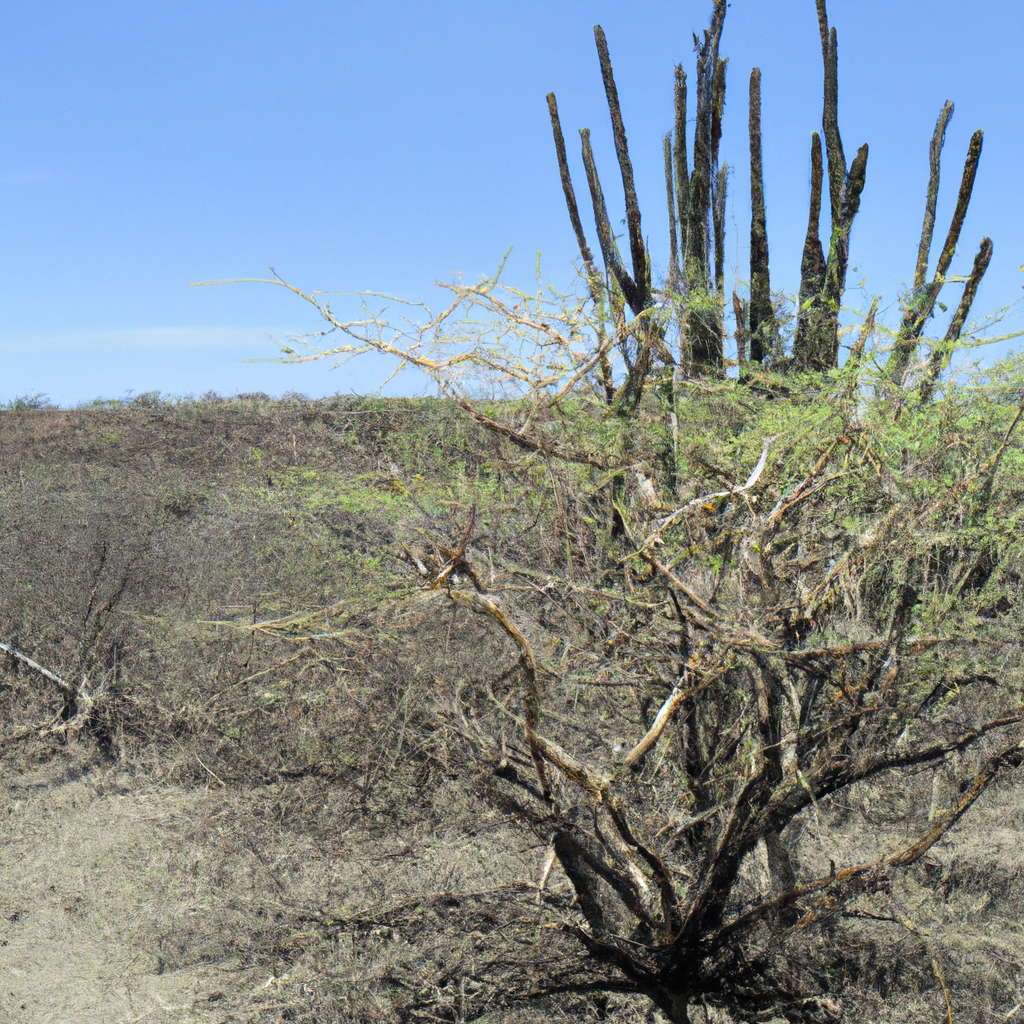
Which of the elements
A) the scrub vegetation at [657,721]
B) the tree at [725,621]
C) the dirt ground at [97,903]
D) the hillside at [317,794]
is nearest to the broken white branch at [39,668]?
the hillside at [317,794]

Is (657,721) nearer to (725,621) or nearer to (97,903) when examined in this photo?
(725,621)

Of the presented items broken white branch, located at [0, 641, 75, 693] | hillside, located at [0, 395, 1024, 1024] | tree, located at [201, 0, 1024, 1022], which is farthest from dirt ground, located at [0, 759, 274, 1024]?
tree, located at [201, 0, 1024, 1022]

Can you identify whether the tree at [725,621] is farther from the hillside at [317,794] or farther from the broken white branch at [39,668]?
the broken white branch at [39,668]

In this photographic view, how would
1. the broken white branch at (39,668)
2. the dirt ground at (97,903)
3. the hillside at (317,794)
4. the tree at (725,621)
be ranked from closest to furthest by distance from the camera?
1. the tree at (725,621)
2. the hillside at (317,794)
3. the dirt ground at (97,903)
4. the broken white branch at (39,668)

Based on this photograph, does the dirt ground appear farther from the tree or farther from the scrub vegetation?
the tree

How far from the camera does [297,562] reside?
26.7ft

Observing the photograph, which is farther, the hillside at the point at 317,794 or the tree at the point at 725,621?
the hillside at the point at 317,794

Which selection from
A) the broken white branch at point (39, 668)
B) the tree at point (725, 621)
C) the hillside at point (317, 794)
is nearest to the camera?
the tree at point (725, 621)

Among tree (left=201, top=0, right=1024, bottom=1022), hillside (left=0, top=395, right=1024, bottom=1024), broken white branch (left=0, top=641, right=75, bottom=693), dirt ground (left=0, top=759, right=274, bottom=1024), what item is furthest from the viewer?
broken white branch (left=0, top=641, right=75, bottom=693)

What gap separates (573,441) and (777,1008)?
246 centimetres

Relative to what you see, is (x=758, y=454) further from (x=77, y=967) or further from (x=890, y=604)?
(x=77, y=967)

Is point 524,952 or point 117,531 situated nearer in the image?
point 524,952

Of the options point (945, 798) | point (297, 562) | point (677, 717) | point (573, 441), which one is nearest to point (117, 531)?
point (297, 562)

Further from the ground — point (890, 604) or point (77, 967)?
point (890, 604)
